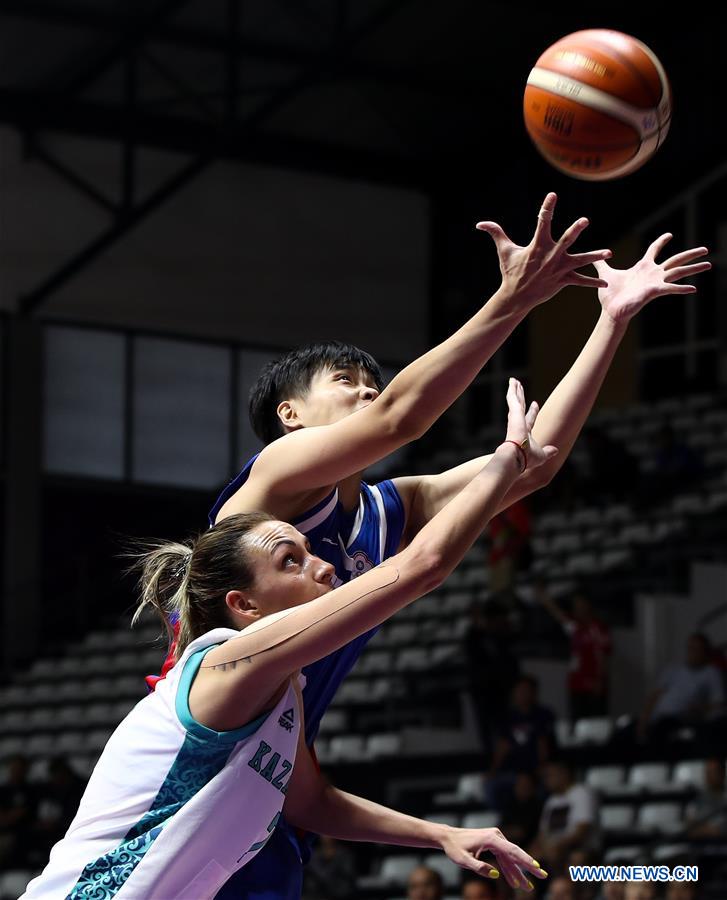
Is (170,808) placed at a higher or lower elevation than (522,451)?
lower

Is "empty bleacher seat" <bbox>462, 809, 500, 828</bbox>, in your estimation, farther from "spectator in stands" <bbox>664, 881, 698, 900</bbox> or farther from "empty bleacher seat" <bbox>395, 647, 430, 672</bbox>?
"empty bleacher seat" <bbox>395, 647, 430, 672</bbox>

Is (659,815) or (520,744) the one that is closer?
(659,815)

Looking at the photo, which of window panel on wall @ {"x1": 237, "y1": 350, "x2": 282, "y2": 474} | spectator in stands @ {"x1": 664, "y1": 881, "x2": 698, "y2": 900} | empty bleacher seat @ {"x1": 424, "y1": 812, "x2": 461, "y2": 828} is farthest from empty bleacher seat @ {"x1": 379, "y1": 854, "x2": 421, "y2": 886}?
window panel on wall @ {"x1": 237, "y1": 350, "x2": 282, "y2": 474}

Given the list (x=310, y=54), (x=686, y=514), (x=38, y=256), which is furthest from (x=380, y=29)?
(x=686, y=514)

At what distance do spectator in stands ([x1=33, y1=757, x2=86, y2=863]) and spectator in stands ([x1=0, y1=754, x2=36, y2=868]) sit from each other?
70 mm

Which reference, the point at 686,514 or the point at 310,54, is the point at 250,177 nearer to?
the point at 310,54

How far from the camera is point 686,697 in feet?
35.3

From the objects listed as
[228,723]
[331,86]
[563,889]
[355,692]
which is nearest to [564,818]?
[563,889]

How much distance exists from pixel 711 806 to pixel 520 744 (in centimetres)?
164

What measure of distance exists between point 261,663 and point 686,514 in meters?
11.3

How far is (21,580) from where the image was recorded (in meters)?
17.6

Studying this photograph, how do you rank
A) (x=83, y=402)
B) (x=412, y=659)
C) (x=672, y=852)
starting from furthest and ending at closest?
(x=83, y=402), (x=412, y=659), (x=672, y=852)

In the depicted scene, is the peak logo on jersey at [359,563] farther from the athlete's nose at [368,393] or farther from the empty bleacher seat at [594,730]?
the empty bleacher seat at [594,730]

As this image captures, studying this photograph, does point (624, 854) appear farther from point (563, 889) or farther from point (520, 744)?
point (520, 744)
